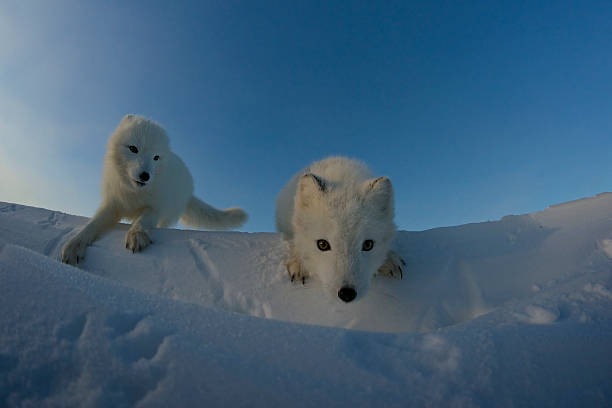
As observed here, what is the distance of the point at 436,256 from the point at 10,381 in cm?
282

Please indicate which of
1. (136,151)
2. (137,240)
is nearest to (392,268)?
(137,240)

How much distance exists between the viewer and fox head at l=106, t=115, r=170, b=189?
3639 mm

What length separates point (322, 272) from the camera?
2121mm

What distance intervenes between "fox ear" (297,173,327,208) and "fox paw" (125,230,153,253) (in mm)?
1790

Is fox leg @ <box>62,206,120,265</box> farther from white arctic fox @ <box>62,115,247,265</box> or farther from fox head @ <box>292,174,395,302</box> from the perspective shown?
fox head @ <box>292,174,395,302</box>

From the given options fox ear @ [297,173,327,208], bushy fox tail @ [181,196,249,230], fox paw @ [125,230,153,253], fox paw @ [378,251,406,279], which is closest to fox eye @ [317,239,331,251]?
fox ear @ [297,173,327,208]

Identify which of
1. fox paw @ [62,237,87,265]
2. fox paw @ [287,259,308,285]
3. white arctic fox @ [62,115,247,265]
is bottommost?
fox paw @ [287,259,308,285]

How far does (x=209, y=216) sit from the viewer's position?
18.7 ft

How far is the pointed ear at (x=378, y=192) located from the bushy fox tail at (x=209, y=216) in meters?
3.96

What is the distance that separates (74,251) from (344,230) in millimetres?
2751

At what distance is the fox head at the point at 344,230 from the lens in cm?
200

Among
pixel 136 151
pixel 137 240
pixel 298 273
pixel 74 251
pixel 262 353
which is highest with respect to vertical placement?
pixel 136 151

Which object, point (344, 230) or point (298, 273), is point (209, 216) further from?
point (344, 230)

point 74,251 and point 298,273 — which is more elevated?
point 74,251
